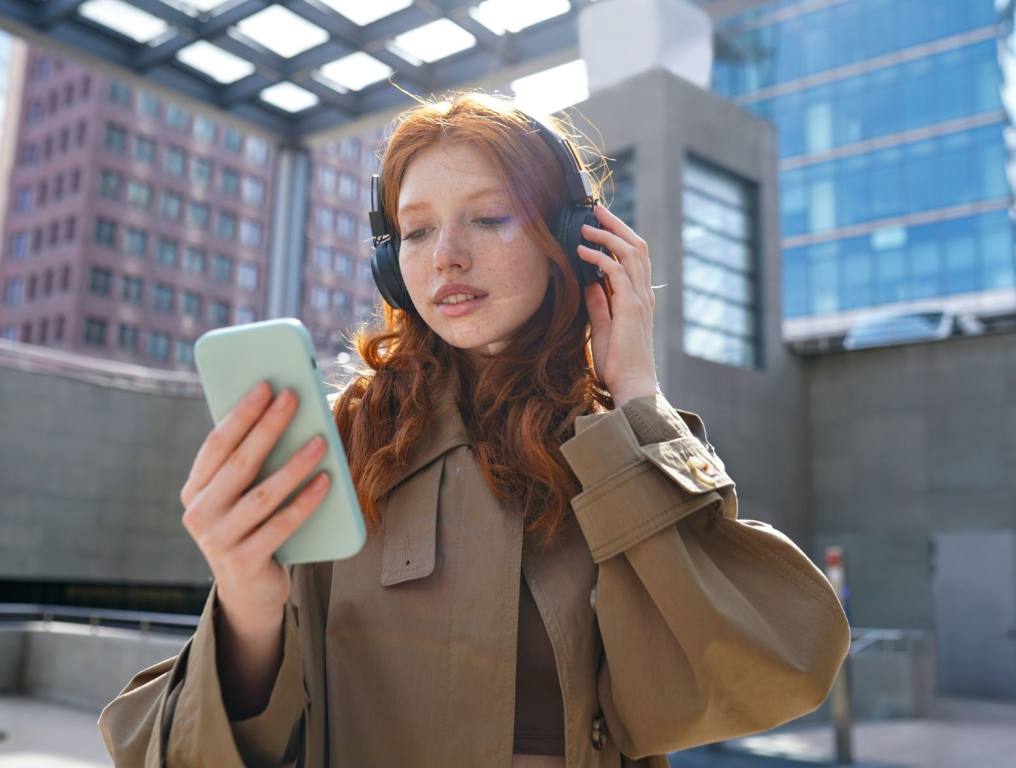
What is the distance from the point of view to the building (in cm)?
7681

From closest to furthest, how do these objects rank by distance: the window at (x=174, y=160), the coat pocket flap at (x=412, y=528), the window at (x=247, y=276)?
1. the coat pocket flap at (x=412, y=528)
2. the window at (x=174, y=160)
3. the window at (x=247, y=276)

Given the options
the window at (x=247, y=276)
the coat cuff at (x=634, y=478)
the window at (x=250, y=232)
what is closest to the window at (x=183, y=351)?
the window at (x=247, y=276)

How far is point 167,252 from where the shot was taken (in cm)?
8219

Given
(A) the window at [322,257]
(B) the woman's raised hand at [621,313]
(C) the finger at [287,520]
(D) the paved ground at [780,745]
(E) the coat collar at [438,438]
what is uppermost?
(A) the window at [322,257]

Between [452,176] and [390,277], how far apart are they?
247mm

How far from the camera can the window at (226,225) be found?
86.8 meters

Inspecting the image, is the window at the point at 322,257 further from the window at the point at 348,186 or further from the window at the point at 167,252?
the window at the point at 167,252

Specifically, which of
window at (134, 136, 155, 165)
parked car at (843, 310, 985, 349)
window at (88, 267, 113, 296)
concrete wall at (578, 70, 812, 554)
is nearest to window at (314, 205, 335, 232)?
Answer: window at (134, 136, 155, 165)

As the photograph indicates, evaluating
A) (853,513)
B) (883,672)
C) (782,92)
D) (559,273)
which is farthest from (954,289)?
(559,273)

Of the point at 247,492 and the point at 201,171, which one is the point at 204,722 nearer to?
the point at 247,492

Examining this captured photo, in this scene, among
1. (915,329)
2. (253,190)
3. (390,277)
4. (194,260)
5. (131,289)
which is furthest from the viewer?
(253,190)

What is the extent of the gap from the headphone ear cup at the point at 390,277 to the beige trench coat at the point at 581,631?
16.8 inches

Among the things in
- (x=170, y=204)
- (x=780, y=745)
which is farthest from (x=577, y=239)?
(x=170, y=204)

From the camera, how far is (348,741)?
142 cm
